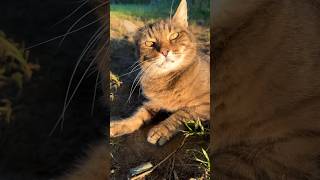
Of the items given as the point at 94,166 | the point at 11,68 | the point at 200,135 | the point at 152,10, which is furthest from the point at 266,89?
the point at 11,68

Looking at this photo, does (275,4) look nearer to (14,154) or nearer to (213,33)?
(213,33)

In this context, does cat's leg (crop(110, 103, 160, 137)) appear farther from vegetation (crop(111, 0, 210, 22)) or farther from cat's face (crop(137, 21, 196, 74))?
vegetation (crop(111, 0, 210, 22))

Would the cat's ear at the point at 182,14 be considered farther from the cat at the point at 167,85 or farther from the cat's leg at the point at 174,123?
the cat's leg at the point at 174,123

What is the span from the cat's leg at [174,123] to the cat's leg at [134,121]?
0.13 ft

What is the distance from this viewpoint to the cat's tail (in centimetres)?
113

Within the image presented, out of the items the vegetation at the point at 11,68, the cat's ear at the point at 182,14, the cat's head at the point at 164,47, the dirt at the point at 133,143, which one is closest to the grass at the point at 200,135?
the dirt at the point at 133,143

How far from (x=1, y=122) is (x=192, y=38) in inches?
21.2

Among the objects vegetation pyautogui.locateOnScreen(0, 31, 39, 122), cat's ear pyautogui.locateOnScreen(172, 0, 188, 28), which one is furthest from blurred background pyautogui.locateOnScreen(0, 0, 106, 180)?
cat's ear pyautogui.locateOnScreen(172, 0, 188, 28)

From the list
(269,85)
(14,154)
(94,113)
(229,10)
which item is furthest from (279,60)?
(14,154)

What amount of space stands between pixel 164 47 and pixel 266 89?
0.92ft

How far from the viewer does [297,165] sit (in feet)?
3.28

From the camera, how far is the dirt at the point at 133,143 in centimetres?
108

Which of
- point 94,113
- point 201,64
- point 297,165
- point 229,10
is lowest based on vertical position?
point 297,165

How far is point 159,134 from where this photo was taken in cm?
113
